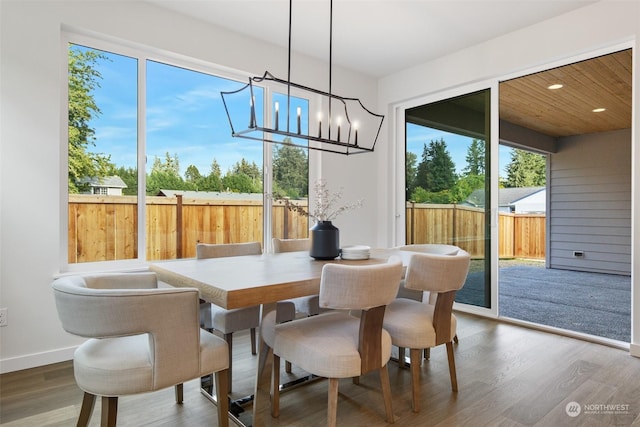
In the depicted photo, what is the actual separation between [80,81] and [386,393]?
3.09 meters

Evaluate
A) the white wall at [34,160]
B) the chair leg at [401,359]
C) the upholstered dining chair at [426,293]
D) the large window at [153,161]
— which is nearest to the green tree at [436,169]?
the upholstered dining chair at [426,293]

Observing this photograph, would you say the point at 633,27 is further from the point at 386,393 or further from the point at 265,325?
the point at 265,325

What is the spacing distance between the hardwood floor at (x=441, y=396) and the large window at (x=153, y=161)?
1.11 m

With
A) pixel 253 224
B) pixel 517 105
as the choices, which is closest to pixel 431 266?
pixel 253 224

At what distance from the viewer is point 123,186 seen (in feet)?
9.97

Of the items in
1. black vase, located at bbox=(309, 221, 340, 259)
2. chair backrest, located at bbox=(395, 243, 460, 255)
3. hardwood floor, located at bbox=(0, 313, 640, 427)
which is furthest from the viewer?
chair backrest, located at bbox=(395, 243, 460, 255)

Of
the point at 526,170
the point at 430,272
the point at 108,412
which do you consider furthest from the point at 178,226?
the point at 526,170

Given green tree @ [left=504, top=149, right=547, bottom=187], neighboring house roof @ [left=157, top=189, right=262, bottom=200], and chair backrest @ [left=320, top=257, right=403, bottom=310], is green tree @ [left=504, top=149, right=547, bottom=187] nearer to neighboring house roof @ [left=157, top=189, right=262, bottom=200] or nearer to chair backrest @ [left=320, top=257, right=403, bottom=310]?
neighboring house roof @ [left=157, top=189, right=262, bottom=200]

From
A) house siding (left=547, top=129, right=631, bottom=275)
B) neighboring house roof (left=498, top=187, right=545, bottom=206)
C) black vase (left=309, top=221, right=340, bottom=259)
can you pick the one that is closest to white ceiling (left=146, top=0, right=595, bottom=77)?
black vase (left=309, top=221, right=340, bottom=259)

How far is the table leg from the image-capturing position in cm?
172

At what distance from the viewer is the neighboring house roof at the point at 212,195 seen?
3.30 meters

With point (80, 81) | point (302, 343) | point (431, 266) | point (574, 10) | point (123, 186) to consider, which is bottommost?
point (302, 343)

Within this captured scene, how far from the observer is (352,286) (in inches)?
61.9

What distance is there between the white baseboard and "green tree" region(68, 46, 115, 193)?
46.6 inches
